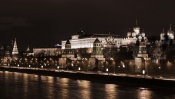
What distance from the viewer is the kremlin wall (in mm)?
55819

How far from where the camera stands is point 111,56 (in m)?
82.2

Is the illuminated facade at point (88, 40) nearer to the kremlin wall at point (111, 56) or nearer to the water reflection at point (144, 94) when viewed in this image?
the kremlin wall at point (111, 56)

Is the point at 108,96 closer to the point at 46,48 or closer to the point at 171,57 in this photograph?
the point at 171,57

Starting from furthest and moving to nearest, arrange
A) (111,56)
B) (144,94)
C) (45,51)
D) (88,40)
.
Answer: (45,51) < (88,40) < (111,56) < (144,94)

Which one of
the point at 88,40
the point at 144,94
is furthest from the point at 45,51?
the point at 144,94

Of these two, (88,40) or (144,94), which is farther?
(88,40)

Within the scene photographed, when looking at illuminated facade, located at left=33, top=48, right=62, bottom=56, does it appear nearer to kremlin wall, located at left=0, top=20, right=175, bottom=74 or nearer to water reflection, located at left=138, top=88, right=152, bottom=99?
kremlin wall, located at left=0, top=20, right=175, bottom=74

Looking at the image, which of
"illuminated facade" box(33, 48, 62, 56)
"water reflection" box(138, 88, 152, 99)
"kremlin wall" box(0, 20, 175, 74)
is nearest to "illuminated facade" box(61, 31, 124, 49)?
"kremlin wall" box(0, 20, 175, 74)

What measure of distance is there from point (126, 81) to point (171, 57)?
39170mm

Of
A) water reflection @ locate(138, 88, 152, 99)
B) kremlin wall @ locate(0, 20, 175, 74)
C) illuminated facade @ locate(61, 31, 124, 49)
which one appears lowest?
water reflection @ locate(138, 88, 152, 99)

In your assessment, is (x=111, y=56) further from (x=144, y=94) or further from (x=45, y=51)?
(x=45, y=51)

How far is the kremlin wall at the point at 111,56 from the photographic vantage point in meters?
55.8

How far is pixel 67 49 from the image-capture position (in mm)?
84562

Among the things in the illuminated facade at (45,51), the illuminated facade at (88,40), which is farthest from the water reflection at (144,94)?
the illuminated facade at (45,51)
